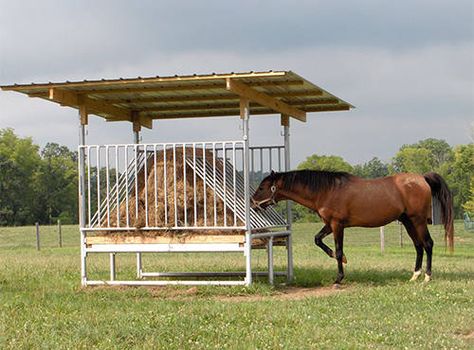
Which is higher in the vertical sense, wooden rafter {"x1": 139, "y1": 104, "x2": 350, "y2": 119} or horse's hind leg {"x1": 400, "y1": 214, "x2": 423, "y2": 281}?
wooden rafter {"x1": 139, "y1": 104, "x2": 350, "y2": 119}

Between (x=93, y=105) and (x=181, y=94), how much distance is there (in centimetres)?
171

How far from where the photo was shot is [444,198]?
47.3 ft

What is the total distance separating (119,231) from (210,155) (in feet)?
7.15

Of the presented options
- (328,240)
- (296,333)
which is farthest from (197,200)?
(328,240)

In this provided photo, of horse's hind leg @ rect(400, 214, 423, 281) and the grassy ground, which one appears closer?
the grassy ground

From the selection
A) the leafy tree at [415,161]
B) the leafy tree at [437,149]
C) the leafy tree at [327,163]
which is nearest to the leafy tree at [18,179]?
the leafy tree at [327,163]

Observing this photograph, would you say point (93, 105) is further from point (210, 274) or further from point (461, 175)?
point (461, 175)

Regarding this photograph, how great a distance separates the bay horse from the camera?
1398 cm

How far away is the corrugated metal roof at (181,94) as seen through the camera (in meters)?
12.8

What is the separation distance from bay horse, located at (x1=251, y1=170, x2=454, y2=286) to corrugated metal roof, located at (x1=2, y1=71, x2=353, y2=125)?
1513 mm

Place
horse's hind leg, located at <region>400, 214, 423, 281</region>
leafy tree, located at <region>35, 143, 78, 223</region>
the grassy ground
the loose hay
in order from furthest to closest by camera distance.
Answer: leafy tree, located at <region>35, 143, 78, 223</region>
horse's hind leg, located at <region>400, 214, 423, 281</region>
the loose hay
the grassy ground

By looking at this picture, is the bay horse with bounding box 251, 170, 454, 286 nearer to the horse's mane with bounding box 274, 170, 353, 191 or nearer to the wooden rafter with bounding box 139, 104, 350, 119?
the horse's mane with bounding box 274, 170, 353, 191

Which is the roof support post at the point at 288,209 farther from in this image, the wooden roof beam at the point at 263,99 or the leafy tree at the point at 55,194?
the leafy tree at the point at 55,194

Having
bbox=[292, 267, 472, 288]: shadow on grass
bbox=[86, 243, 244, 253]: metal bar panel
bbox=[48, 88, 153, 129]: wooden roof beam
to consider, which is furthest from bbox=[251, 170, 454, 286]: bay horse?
bbox=[48, 88, 153, 129]: wooden roof beam
